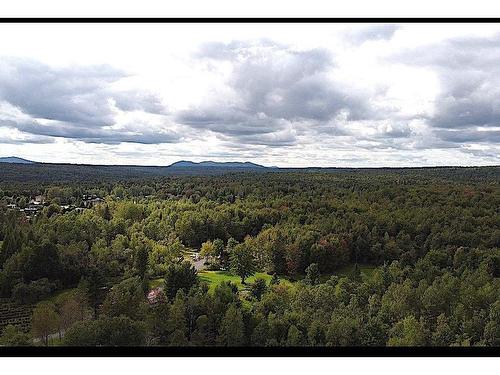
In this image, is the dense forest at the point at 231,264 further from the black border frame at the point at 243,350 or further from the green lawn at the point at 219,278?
the black border frame at the point at 243,350

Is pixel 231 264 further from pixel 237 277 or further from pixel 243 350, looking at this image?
pixel 243 350

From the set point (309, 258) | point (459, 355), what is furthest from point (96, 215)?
point (459, 355)

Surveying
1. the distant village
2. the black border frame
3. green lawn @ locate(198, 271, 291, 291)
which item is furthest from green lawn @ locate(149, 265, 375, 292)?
the distant village

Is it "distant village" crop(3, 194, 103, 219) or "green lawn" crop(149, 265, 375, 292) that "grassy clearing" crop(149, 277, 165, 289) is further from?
"distant village" crop(3, 194, 103, 219)

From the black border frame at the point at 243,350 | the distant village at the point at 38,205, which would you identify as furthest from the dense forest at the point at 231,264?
the black border frame at the point at 243,350

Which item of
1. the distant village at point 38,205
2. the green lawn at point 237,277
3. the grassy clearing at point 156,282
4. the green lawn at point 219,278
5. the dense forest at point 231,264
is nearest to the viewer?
the dense forest at point 231,264

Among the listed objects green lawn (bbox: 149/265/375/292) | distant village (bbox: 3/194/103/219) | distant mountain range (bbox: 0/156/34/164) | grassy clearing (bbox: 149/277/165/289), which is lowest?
green lawn (bbox: 149/265/375/292)
